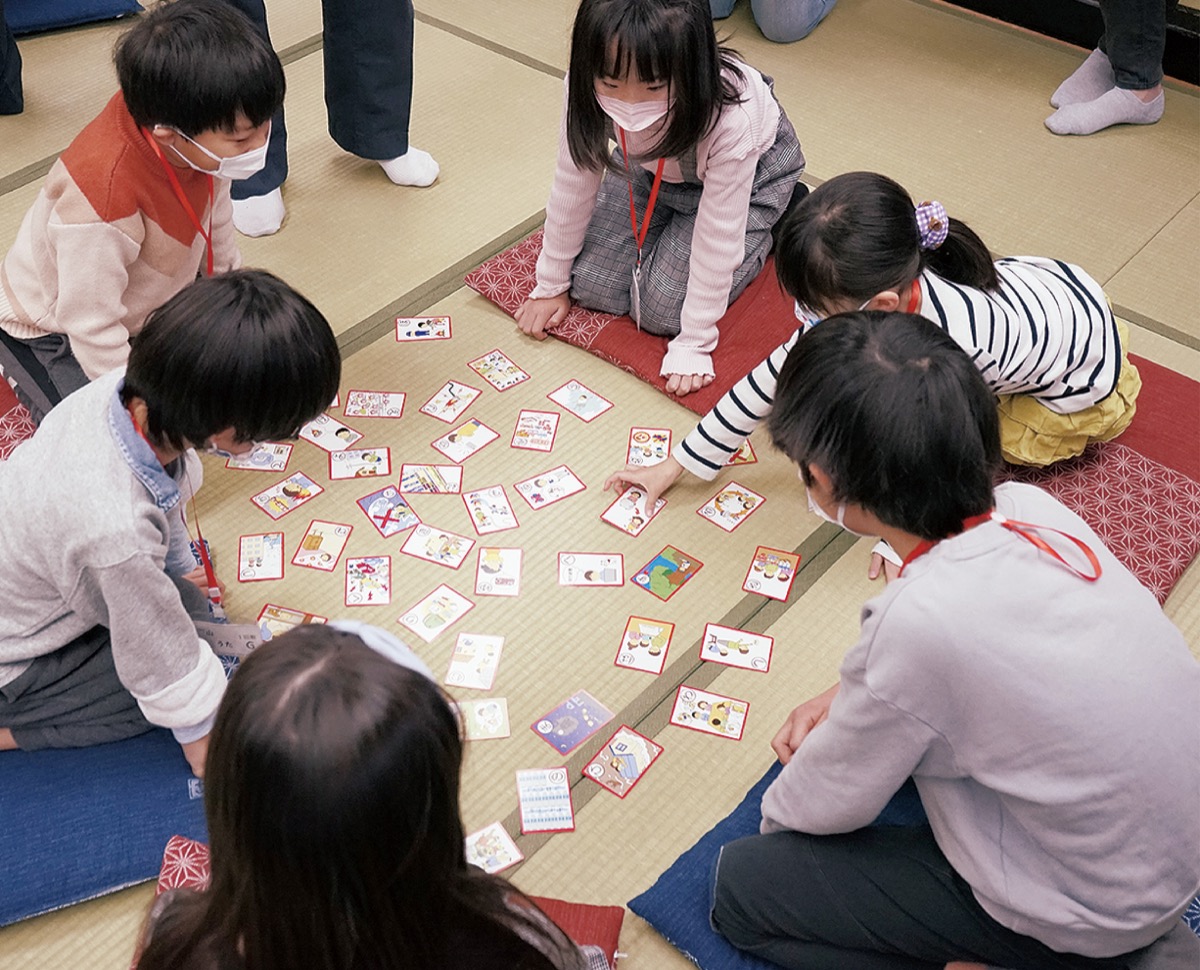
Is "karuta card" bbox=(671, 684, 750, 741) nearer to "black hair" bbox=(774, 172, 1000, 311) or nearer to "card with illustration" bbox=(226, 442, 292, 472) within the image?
"black hair" bbox=(774, 172, 1000, 311)

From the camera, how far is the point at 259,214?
3000 mm

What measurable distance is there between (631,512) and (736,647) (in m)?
0.39

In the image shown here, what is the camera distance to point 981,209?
3172mm

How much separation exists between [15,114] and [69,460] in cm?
231

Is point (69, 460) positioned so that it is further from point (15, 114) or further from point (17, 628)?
point (15, 114)

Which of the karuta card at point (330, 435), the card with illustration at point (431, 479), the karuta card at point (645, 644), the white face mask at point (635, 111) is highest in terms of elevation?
the white face mask at point (635, 111)

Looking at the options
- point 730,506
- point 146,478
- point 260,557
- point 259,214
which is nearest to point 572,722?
point 730,506

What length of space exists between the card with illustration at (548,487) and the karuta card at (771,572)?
0.40m

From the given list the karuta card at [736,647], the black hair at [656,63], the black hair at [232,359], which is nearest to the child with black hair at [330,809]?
the black hair at [232,359]

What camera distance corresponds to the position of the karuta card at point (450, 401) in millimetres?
2596

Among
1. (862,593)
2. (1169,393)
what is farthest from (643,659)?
(1169,393)

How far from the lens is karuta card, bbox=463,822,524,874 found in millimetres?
1840

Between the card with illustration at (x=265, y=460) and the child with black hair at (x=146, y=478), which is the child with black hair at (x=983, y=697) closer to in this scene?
the child with black hair at (x=146, y=478)

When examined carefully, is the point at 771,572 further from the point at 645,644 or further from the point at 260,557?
the point at 260,557
